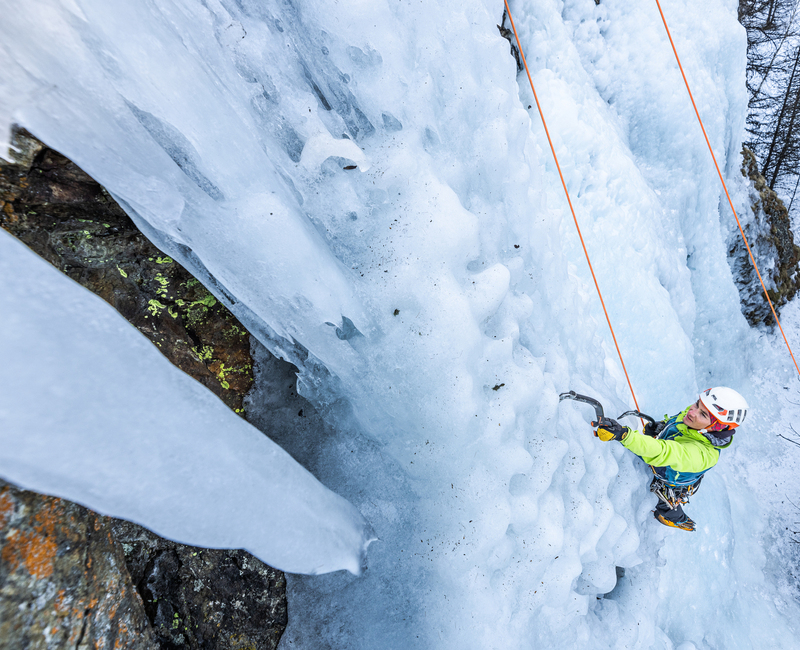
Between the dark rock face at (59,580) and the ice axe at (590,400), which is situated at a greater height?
the dark rock face at (59,580)

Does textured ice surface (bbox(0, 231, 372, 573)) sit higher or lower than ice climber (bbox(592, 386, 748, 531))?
higher

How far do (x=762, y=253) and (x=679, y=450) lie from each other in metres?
5.55

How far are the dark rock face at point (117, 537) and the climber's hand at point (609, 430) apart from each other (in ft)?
5.53

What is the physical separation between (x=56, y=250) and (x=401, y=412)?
1.36 metres

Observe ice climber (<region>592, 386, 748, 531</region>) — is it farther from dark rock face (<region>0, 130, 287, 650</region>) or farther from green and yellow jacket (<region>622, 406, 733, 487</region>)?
dark rock face (<region>0, 130, 287, 650</region>)

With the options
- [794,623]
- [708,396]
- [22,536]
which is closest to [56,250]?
[22,536]

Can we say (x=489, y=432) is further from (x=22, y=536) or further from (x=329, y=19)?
(x=329, y=19)

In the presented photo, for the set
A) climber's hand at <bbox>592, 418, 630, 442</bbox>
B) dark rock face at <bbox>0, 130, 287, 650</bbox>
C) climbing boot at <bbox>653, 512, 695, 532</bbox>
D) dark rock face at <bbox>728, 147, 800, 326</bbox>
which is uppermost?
dark rock face at <bbox>0, 130, 287, 650</bbox>

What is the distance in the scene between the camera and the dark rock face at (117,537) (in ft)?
3.56

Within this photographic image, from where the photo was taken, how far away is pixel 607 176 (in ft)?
11.9

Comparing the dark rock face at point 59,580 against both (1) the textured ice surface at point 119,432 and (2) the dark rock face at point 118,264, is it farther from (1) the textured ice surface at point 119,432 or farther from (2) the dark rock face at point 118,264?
(2) the dark rock face at point 118,264

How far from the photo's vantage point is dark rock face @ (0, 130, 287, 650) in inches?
42.7

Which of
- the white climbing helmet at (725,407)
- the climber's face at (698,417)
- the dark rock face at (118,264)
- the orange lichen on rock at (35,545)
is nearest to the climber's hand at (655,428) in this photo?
the climber's face at (698,417)

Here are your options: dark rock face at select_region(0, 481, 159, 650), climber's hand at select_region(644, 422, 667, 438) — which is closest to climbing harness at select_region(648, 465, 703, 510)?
climber's hand at select_region(644, 422, 667, 438)
